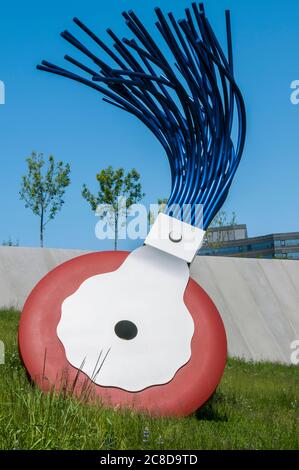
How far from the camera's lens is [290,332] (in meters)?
13.2

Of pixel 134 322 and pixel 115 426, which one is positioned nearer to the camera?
pixel 115 426

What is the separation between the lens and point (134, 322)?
5.13m

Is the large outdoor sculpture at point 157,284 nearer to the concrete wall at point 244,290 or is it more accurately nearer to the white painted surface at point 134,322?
the white painted surface at point 134,322

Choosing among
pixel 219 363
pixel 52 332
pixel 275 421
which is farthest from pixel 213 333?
pixel 52 332

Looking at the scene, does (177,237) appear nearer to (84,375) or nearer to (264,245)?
(84,375)

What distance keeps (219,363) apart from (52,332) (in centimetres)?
133

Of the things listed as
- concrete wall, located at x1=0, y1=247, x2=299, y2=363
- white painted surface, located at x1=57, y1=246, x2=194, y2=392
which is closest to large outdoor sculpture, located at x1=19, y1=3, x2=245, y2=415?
white painted surface, located at x1=57, y1=246, x2=194, y2=392

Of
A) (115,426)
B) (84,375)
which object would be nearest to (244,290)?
(84,375)

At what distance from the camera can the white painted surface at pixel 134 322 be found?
5035 millimetres

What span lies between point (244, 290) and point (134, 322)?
807cm

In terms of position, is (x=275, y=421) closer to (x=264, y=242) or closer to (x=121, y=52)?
(x=121, y=52)

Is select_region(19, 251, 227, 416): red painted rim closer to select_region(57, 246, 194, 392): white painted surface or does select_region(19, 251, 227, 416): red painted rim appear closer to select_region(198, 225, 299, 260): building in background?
select_region(57, 246, 194, 392): white painted surface
